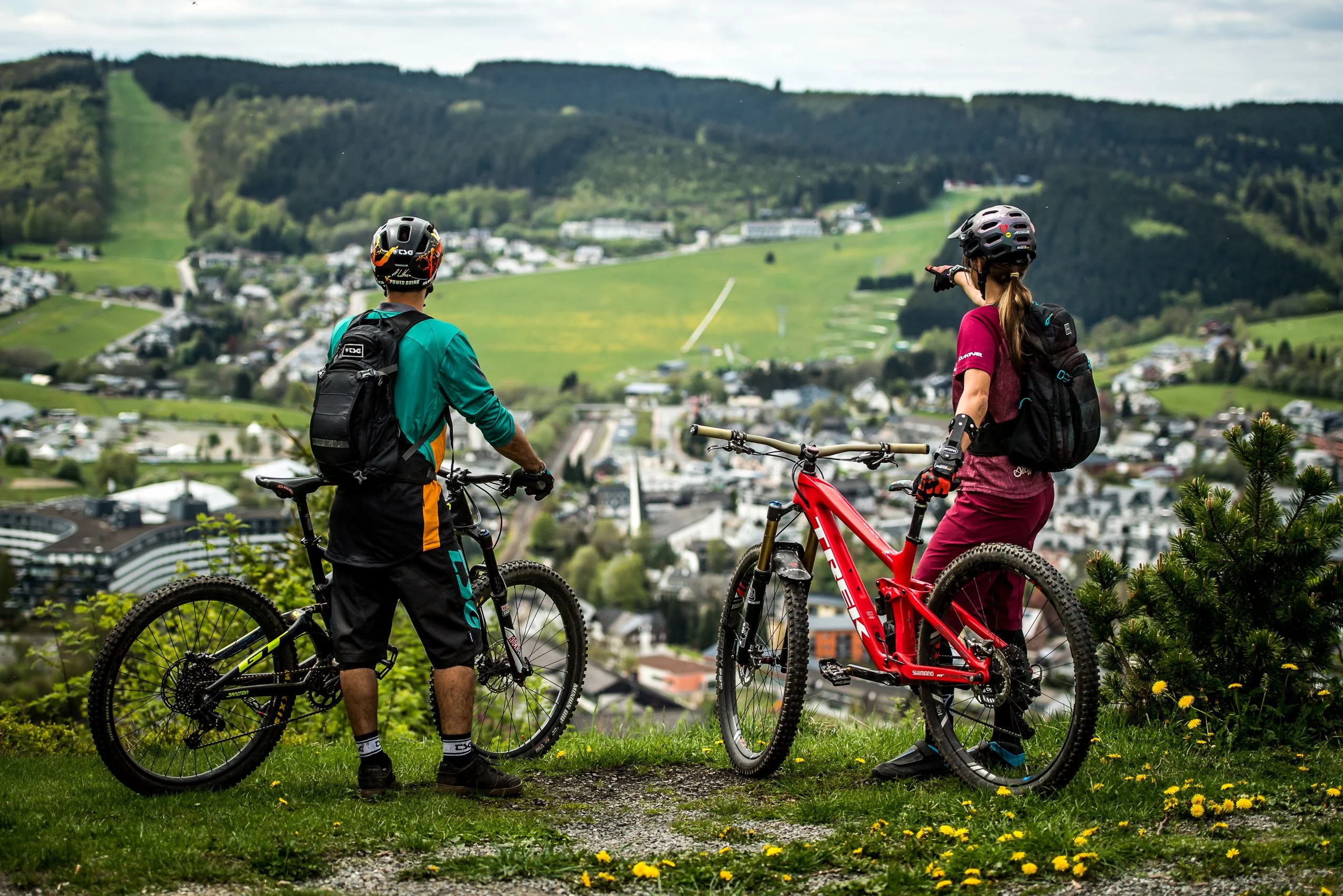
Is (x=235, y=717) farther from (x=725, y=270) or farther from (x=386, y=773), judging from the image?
(x=725, y=270)

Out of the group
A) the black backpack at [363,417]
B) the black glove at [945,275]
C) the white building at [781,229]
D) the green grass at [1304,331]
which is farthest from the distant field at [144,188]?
the black glove at [945,275]

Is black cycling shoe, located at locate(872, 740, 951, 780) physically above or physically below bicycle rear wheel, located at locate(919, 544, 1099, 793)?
below

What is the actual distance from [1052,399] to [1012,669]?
3.57 ft

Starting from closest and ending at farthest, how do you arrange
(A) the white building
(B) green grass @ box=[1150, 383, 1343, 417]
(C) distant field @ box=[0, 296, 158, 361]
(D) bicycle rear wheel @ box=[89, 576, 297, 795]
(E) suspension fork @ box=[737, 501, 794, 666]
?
(D) bicycle rear wheel @ box=[89, 576, 297, 795] → (E) suspension fork @ box=[737, 501, 794, 666] → (B) green grass @ box=[1150, 383, 1343, 417] → (C) distant field @ box=[0, 296, 158, 361] → (A) the white building

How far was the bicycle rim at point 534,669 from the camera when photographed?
6.25 m

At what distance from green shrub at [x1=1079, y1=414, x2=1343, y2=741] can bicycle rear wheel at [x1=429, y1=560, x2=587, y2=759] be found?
2705mm

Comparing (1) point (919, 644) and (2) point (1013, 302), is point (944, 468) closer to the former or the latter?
(2) point (1013, 302)

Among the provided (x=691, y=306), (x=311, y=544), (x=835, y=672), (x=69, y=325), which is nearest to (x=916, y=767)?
(x=835, y=672)

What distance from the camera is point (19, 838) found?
176 inches

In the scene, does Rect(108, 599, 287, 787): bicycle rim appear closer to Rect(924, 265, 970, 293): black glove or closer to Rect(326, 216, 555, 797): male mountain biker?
Rect(326, 216, 555, 797): male mountain biker

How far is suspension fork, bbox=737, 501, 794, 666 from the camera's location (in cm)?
588

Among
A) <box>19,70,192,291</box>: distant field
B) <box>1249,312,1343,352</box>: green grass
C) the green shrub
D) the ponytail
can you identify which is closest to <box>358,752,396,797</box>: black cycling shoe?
the ponytail

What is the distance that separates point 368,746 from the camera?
214 inches

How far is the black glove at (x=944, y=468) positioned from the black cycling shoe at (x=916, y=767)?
1317mm
